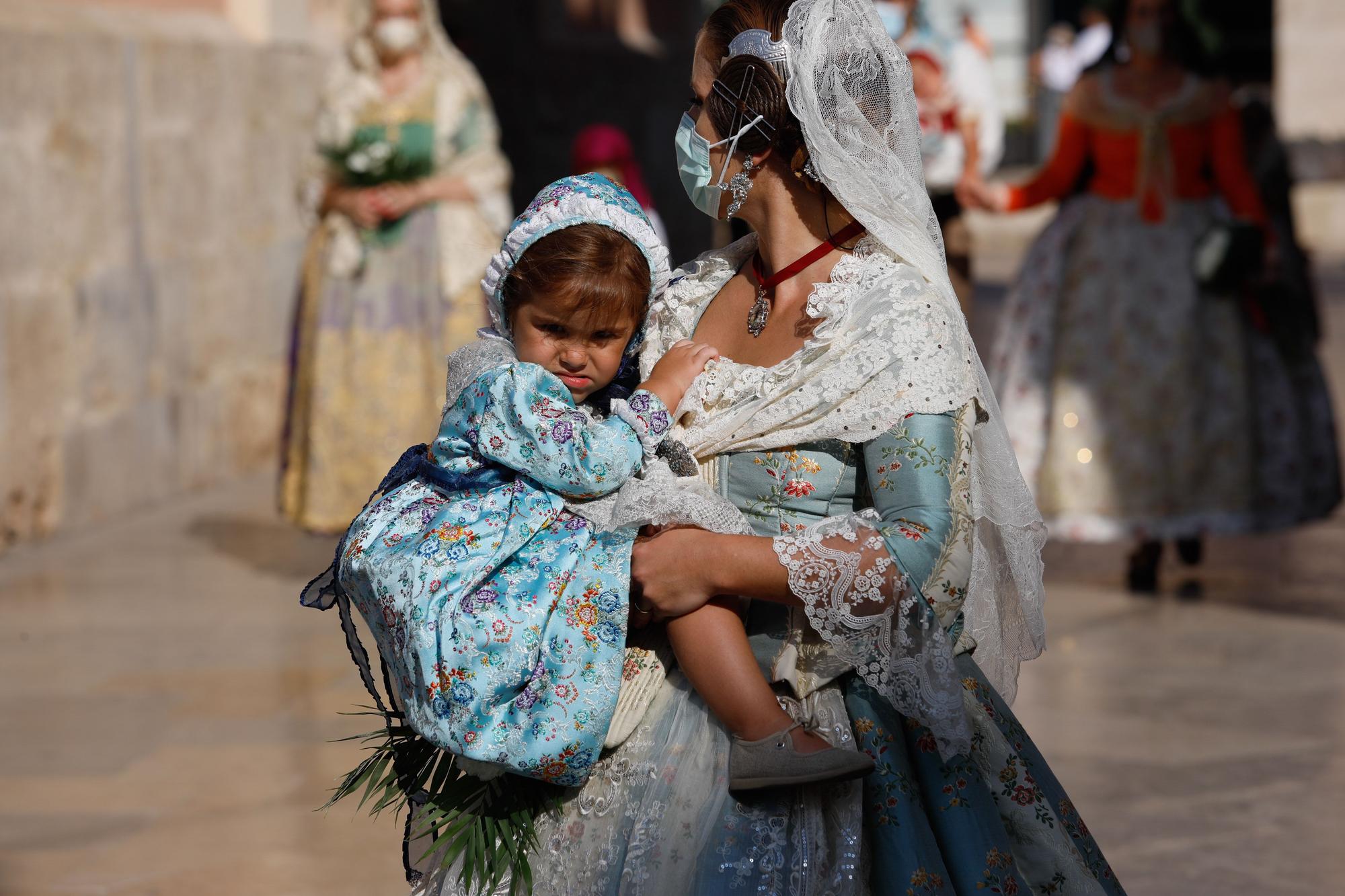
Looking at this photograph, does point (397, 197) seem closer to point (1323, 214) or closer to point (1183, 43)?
point (1183, 43)

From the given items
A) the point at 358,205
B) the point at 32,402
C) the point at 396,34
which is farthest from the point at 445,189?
the point at 32,402

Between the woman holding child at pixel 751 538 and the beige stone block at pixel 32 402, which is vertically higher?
the woman holding child at pixel 751 538

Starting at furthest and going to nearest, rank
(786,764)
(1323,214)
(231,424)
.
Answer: (1323,214) < (231,424) < (786,764)

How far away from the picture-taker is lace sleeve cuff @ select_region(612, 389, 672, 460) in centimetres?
246

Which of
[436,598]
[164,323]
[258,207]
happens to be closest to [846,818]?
[436,598]

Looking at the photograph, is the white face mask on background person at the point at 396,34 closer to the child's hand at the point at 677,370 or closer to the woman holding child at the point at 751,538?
the woman holding child at the point at 751,538

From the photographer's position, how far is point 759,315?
8.79ft

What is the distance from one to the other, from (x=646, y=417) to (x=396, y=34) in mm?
4637

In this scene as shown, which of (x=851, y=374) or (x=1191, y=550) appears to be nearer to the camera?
(x=851, y=374)

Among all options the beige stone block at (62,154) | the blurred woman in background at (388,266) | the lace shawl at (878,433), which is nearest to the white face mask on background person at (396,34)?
the blurred woman in background at (388,266)

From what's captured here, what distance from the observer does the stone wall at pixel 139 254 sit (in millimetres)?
7160

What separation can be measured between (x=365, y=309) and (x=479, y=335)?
4.23m

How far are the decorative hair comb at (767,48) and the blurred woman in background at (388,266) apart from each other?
4337 mm

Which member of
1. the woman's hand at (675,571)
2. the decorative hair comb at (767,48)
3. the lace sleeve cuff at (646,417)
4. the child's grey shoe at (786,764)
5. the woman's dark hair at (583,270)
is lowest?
the child's grey shoe at (786,764)
